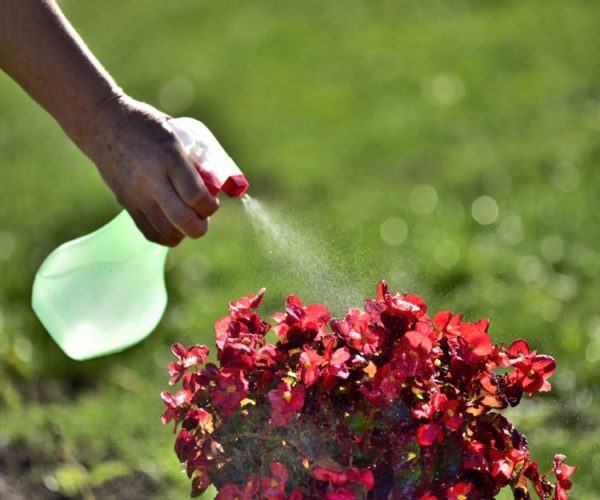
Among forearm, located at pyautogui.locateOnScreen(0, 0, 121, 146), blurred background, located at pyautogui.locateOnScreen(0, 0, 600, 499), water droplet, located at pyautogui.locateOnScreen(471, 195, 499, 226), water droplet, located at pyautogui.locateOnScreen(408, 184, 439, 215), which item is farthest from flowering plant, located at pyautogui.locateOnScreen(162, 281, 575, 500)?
water droplet, located at pyautogui.locateOnScreen(408, 184, 439, 215)

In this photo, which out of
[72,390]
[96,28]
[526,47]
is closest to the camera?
[72,390]

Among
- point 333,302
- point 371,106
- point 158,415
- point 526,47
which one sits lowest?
point 526,47

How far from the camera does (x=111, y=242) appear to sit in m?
2.45

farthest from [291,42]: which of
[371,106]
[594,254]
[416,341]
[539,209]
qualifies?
[416,341]

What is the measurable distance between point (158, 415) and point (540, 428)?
4.06 ft

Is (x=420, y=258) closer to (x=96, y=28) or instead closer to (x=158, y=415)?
(x=158, y=415)

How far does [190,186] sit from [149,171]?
9cm

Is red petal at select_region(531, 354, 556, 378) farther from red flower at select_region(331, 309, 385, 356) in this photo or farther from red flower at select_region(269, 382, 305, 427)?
red flower at select_region(269, 382, 305, 427)

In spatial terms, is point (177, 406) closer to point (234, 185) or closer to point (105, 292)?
point (234, 185)

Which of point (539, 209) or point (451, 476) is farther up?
point (451, 476)

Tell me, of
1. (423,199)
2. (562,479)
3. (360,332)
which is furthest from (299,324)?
(423,199)

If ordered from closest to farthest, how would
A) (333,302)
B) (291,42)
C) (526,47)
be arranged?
(333,302), (526,47), (291,42)

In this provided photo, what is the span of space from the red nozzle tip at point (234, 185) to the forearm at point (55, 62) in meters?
0.28

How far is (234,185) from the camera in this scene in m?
2.04
